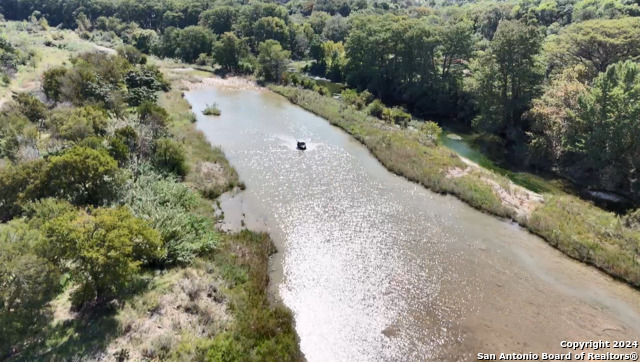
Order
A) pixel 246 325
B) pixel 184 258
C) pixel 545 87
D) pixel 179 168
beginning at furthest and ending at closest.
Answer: pixel 545 87 < pixel 179 168 < pixel 184 258 < pixel 246 325

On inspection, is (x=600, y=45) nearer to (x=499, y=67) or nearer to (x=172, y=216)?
(x=499, y=67)

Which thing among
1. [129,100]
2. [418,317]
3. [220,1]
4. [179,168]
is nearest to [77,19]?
[220,1]

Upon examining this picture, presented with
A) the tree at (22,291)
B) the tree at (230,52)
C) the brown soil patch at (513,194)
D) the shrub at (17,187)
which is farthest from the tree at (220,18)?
the tree at (22,291)

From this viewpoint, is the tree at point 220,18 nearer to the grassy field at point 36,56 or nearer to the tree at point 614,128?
the grassy field at point 36,56

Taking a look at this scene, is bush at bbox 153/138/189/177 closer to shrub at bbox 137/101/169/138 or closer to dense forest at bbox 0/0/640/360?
dense forest at bbox 0/0/640/360

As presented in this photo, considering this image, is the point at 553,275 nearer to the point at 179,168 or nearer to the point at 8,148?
the point at 179,168

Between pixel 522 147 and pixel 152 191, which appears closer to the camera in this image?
pixel 152 191
